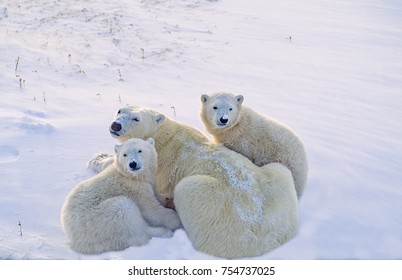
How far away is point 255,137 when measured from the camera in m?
5.88

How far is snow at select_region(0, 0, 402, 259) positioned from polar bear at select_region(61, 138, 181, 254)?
0.51 feet

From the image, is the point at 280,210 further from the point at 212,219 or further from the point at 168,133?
the point at 168,133

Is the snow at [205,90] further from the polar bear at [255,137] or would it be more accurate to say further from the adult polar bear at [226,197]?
the polar bear at [255,137]

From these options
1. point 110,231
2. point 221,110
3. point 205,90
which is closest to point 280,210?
point 221,110

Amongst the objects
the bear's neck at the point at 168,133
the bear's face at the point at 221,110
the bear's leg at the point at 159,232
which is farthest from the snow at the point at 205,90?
the bear's face at the point at 221,110

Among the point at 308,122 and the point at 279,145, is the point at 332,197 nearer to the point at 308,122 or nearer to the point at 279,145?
the point at 279,145

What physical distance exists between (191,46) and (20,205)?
7.20m

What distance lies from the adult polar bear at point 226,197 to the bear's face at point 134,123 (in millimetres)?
13

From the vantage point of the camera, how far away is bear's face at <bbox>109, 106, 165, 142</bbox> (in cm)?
574

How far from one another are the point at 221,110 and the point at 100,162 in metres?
1.61

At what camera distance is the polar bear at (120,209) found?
4.83 m

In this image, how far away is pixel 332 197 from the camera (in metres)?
5.92

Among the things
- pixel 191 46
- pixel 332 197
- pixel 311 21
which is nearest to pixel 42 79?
→ pixel 191 46

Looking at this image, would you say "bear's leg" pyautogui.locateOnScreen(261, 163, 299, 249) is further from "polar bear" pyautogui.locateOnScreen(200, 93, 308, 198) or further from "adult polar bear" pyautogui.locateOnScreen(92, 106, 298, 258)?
"polar bear" pyautogui.locateOnScreen(200, 93, 308, 198)
